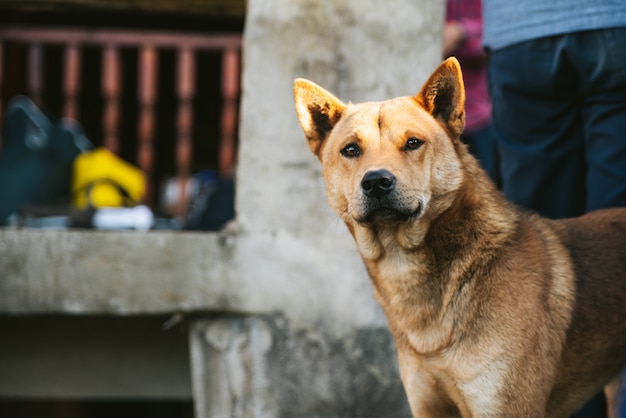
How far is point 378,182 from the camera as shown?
2.74 metres

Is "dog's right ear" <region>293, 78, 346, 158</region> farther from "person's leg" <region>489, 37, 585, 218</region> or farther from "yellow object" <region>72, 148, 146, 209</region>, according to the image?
"yellow object" <region>72, 148, 146, 209</region>

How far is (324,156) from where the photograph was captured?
3168 mm

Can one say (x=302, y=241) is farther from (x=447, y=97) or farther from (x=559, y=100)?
(x=559, y=100)

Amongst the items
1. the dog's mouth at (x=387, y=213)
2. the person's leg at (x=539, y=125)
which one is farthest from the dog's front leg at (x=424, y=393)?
the person's leg at (x=539, y=125)

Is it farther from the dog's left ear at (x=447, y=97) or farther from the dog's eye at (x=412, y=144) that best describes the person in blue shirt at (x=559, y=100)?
the dog's eye at (x=412, y=144)

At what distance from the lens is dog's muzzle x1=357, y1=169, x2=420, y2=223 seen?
108 inches

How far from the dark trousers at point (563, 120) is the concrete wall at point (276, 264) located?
1.85ft

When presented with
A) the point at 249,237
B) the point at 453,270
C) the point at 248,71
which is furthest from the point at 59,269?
the point at 453,270

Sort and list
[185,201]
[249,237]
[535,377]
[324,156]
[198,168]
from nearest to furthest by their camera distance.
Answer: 1. [535,377]
2. [324,156]
3. [249,237]
4. [185,201]
5. [198,168]

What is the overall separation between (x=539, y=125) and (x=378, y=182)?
90 cm

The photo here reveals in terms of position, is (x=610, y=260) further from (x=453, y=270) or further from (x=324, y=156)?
(x=324, y=156)

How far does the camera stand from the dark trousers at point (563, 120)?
121 inches

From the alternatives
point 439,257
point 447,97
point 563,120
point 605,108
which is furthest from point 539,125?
point 439,257

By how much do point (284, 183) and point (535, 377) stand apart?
1.52m
